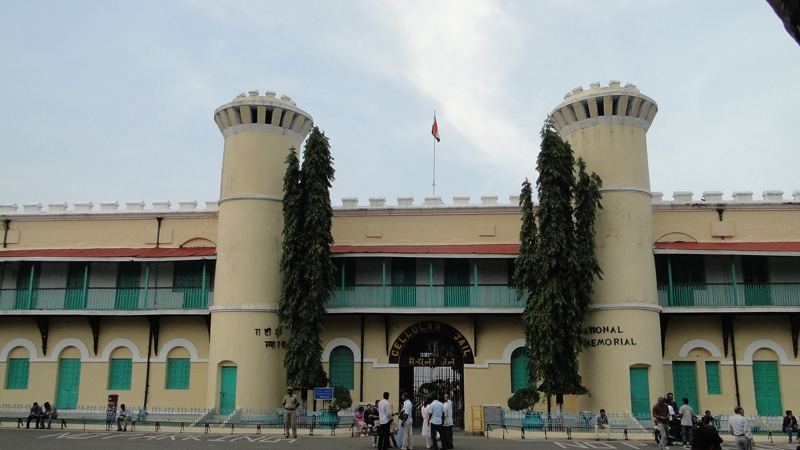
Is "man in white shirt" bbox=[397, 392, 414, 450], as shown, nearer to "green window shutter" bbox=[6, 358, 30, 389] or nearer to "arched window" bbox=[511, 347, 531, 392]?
"arched window" bbox=[511, 347, 531, 392]

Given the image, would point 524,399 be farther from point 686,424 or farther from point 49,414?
point 49,414

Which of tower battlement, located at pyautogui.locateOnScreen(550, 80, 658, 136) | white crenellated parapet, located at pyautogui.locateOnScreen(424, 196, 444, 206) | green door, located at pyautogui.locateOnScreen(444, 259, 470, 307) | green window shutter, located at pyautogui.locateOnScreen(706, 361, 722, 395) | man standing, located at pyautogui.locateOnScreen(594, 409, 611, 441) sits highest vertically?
tower battlement, located at pyautogui.locateOnScreen(550, 80, 658, 136)

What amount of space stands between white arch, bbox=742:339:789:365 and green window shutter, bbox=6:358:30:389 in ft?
85.1

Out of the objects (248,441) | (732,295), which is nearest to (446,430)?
(248,441)

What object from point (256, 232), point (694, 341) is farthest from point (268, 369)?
point (694, 341)

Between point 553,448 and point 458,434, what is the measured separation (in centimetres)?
544

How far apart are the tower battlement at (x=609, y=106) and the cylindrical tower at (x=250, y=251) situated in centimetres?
964

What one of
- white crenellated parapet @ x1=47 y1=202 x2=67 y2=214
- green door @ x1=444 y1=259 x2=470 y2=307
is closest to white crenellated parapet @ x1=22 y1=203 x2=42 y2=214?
white crenellated parapet @ x1=47 y1=202 x2=67 y2=214

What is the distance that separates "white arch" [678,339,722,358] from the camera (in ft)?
82.6

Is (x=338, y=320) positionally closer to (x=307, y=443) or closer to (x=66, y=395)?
(x=307, y=443)

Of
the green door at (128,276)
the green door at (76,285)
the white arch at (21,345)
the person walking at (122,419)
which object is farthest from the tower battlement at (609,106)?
the white arch at (21,345)

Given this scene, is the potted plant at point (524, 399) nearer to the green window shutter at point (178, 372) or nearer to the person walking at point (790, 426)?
the person walking at point (790, 426)

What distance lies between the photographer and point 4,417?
2398 cm

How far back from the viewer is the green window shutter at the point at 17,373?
27.3 m
